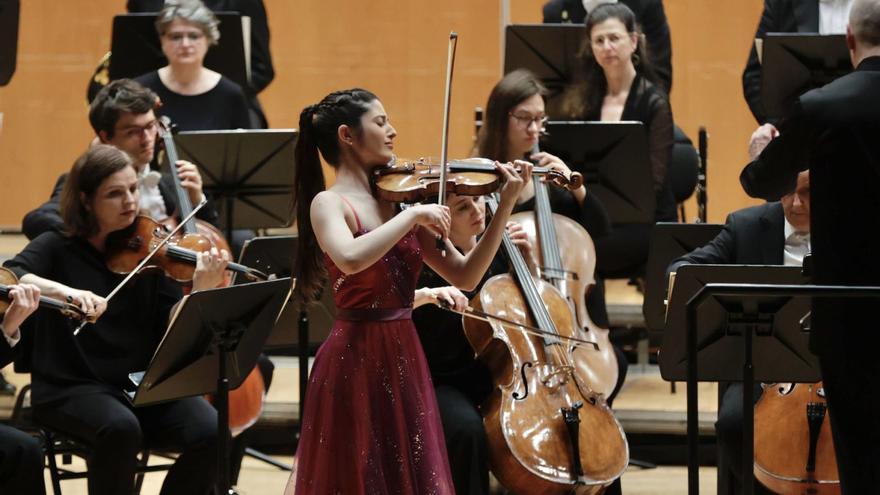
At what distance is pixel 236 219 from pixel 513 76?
1.07m

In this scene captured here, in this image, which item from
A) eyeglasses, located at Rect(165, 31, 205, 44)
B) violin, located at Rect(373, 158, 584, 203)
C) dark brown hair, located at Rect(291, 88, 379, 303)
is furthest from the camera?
eyeglasses, located at Rect(165, 31, 205, 44)

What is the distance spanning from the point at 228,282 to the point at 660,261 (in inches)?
48.7

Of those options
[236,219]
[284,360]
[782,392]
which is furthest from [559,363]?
[284,360]

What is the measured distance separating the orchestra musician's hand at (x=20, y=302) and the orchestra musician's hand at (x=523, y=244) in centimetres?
129

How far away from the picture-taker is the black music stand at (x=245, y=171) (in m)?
4.29

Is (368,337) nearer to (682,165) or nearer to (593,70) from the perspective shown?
(593,70)

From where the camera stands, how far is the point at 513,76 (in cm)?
420

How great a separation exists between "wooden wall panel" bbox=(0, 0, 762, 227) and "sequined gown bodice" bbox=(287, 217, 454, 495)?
3.63 meters

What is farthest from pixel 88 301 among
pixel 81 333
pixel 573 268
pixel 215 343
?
pixel 573 268

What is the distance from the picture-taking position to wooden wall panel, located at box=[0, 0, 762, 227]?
6461 millimetres

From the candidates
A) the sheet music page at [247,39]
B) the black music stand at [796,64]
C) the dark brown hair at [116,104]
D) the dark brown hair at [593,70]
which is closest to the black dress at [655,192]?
the dark brown hair at [593,70]

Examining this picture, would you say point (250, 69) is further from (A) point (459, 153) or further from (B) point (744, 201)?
(B) point (744, 201)

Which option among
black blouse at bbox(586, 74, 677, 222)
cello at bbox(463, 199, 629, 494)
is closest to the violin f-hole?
cello at bbox(463, 199, 629, 494)

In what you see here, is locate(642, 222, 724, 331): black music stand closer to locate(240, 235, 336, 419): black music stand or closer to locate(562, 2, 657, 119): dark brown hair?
locate(240, 235, 336, 419): black music stand
